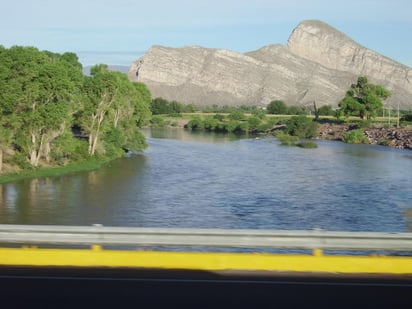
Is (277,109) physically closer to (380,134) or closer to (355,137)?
(380,134)

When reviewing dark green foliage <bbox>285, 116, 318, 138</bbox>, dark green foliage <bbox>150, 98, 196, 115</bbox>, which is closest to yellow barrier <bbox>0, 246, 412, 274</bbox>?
dark green foliage <bbox>285, 116, 318, 138</bbox>

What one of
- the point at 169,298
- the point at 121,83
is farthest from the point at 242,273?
the point at 121,83

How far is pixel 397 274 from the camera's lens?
10445 mm

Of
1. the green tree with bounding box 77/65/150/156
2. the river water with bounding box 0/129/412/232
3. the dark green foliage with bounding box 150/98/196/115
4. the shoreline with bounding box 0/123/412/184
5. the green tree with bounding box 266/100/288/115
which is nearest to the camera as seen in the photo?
the river water with bounding box 0/129/412/232

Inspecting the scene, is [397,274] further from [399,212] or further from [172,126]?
[172,126]

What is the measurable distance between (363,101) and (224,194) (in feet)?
263

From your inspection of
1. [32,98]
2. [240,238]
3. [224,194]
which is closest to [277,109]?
[32,98]

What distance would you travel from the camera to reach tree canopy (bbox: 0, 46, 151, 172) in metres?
45.3

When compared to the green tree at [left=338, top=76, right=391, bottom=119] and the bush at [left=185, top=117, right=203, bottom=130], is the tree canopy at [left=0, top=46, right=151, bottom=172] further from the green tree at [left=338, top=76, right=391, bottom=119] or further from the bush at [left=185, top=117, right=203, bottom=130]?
the green tree at [left=338, top=76, right=391, bottom=119]

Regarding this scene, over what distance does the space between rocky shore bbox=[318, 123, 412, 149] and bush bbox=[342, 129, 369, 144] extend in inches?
33.5

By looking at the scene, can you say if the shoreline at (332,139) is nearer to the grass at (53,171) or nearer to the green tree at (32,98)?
the grass at (53,171)

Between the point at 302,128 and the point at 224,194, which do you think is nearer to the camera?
the point at 224,194

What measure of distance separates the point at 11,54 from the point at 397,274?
3938cm

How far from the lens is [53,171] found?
48.2m
